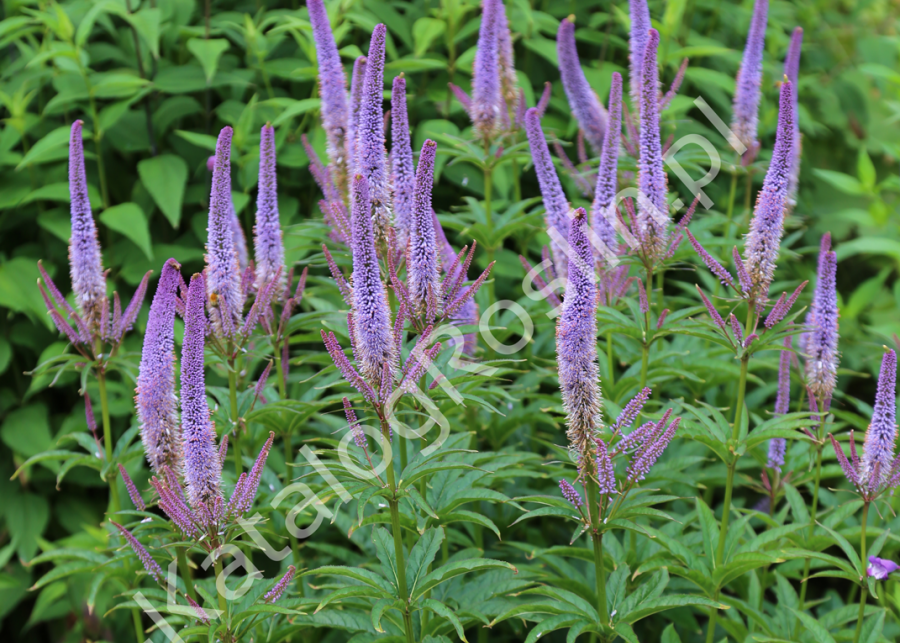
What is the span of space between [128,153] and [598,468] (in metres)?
3.86

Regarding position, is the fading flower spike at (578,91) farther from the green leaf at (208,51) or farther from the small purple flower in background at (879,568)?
the small purple flower in background at (879,568)

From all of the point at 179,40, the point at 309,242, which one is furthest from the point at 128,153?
the point at 309,242

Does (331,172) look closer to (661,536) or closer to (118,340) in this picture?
(118,340)

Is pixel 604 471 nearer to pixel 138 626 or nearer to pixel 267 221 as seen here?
pixel 267 221

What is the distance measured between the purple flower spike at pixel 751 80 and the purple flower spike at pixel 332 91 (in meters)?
1.98

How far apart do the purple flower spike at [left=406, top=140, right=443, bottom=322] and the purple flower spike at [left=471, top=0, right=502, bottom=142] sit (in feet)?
4.29

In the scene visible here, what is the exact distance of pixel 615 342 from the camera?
355 cm

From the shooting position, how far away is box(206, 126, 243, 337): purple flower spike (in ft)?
9.02

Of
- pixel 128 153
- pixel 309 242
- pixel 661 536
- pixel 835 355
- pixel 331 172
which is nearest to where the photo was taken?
pixel 661 536

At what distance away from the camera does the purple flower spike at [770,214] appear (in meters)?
2.57

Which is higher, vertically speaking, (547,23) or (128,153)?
(547,23)

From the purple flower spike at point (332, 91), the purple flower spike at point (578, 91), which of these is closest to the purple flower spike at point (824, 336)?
the purple flower spike at point (578, 91)

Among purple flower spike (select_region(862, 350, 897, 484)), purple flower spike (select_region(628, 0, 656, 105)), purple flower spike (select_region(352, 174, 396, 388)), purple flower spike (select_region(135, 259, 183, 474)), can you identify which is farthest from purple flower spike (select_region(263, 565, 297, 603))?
purple flower spike (select_region(628, 0, 656, 105))

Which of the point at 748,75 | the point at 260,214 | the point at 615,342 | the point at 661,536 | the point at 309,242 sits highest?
the point at 748,75
